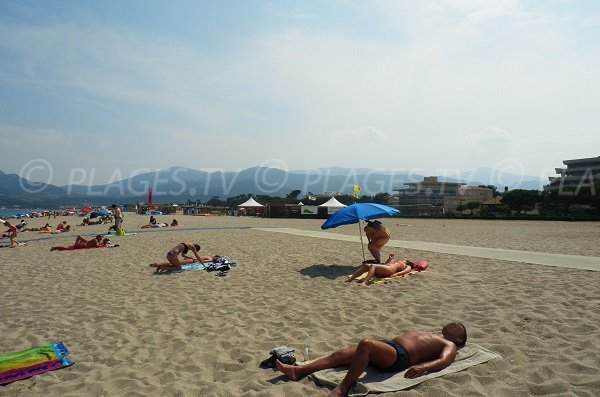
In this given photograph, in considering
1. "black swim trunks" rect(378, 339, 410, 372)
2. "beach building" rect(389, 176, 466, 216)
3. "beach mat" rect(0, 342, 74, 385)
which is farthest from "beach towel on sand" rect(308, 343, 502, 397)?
"beach building" rect(389, 176, 466, 216)

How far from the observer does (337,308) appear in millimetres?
5848

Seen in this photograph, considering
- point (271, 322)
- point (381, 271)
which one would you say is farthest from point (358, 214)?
point (271, 322)

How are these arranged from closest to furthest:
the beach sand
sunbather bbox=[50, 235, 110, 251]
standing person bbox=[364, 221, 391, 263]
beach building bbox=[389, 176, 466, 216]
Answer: the beach sand < standing person bbox=[364, 221, 391, 263] < sunbather bbox=[50, 235, 110, 251] < beach building bbox=[389, 176, 466, 216]

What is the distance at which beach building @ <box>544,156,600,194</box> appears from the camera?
79.0m

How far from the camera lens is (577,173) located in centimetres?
8406

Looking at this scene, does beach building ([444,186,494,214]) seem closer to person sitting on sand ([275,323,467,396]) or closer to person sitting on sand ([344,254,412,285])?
person sitting on sand ([344,254,412,285])

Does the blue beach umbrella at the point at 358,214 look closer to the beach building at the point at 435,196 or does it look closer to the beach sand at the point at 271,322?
the beach sand at the point at 271,322

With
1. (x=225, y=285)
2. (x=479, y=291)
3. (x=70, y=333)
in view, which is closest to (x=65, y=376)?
(x=70, y=333)

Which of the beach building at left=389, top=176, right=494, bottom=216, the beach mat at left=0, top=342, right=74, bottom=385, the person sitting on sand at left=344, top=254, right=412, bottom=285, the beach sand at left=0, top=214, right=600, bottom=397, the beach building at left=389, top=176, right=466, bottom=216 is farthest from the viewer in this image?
the beach building at left=389, top=176, right=466, bottom=216

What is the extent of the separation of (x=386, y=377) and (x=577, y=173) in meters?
99.0

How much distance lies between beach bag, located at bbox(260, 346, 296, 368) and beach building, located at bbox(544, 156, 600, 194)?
284ft

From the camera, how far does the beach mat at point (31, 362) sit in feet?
12.3

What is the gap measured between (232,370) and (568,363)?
10.0 feet

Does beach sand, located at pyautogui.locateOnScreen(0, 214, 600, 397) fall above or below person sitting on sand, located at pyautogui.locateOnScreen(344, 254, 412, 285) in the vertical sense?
below
